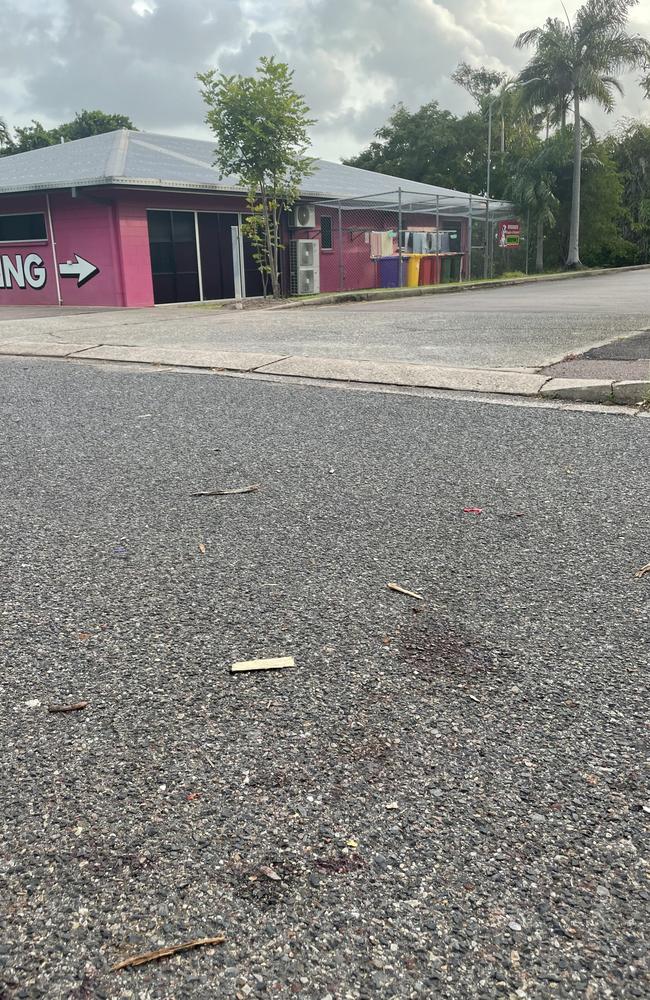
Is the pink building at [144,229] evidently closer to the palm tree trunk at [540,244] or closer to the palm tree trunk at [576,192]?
the palm tree trunk at [540,244]

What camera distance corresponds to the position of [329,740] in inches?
75.0

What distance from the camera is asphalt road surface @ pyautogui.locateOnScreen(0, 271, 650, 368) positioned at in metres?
8.26

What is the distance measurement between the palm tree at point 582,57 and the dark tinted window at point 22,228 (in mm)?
24837

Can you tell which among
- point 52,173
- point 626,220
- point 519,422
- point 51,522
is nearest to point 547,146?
point 626,220

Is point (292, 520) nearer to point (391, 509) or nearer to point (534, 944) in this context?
point (391, 509)

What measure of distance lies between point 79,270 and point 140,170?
9.56 feet

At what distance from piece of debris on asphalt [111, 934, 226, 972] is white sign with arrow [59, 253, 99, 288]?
1918cm

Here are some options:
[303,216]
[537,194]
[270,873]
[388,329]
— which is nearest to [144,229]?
[303,216]

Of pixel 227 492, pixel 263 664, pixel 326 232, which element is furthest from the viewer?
pixel 326 232

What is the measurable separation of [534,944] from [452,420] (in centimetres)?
407

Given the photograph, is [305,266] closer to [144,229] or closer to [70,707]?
[144,229]

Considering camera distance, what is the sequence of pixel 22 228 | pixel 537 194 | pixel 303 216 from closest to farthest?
1. pixel 22 228
2. pixel 303 216
3. pixel 537 194

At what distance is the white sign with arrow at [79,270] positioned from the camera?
18.9 meters

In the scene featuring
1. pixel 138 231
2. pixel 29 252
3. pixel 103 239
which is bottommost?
pixel 29 252
